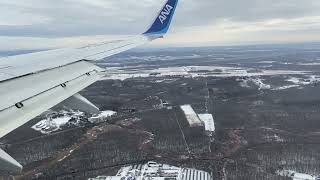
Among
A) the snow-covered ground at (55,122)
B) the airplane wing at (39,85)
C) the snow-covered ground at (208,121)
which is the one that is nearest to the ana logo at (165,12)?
the airplane wing at (39,85)

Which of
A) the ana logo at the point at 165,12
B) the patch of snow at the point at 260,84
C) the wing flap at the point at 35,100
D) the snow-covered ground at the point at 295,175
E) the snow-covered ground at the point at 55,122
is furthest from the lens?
the patch of snow at the point at 260,84

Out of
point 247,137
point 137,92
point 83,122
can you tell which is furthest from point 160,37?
point 137,92

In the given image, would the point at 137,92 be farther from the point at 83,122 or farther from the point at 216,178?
the point at 216,178

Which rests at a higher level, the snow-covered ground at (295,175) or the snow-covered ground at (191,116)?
the snow-covered ground at (191,116)

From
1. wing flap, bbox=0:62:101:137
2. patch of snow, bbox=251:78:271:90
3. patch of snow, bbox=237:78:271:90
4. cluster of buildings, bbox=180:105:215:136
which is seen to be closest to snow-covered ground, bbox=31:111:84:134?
cluster of buildings, bbox=180:105:215:136

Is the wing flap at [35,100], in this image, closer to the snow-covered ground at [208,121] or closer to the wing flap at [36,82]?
the wing flap at [36,82]

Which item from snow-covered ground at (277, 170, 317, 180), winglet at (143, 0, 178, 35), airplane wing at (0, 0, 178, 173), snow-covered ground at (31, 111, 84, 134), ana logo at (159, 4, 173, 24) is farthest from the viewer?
Result: snow-covered ground at (31, 111, 84, 134)

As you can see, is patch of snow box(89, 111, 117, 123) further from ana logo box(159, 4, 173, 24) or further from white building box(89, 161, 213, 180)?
ana logo box(159, 4, 173, 24)
